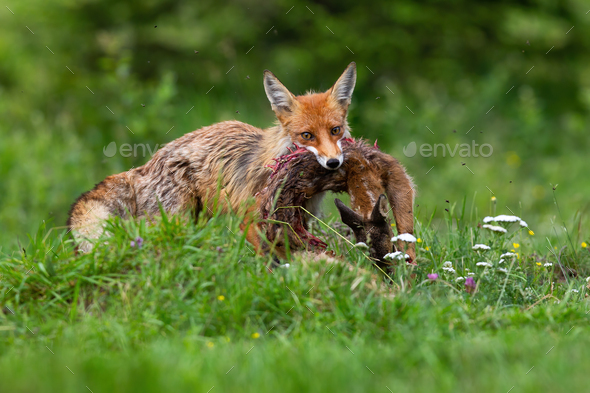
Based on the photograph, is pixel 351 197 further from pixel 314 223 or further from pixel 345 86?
pixel 345 86

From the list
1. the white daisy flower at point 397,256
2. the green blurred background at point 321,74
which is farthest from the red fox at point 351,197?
the green blurred background at point 321,74

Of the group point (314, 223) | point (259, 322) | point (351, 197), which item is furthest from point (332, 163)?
point (259, 322)

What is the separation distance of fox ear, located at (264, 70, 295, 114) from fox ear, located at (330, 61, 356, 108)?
0.42 m

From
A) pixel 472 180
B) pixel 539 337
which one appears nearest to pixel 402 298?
pixel 539 337

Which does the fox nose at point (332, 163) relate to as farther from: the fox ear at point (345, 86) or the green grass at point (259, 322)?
the fox ear at point (345, 86)

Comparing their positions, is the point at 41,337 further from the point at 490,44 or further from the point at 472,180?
the point at 490,44

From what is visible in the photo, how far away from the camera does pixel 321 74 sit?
1084 centimetres

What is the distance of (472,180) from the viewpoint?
31.6 feet

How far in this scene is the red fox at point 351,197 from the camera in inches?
163

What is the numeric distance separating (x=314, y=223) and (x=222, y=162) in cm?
107

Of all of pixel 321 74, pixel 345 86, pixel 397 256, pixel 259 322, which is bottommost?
pixel 259 322

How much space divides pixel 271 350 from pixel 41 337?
Answer: 1.37m

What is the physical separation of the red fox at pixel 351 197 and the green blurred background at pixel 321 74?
5.12m

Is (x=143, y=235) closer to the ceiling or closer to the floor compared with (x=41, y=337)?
closer to the ceiling
